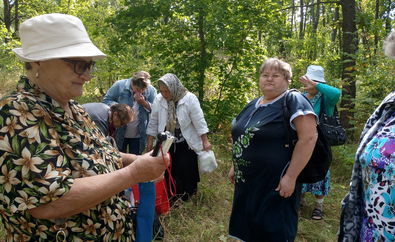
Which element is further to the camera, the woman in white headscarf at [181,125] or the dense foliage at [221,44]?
the dense foliage at [221,44]

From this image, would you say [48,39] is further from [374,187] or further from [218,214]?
[218,214]

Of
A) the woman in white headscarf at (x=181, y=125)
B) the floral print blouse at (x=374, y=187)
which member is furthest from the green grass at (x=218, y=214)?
the floral print blouse at (x=374, y=187)

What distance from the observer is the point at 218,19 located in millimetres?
5258

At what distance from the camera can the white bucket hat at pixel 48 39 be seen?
1.21 m

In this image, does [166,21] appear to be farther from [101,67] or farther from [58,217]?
[58,217]

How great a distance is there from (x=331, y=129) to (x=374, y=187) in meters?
1.97

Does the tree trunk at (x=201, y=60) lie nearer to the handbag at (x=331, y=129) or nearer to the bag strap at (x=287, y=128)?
the handbag at (x=331, y=129)

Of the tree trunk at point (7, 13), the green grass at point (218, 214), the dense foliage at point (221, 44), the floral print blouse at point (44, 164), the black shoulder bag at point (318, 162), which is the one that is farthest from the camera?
the tree trunk at point (7, 13)

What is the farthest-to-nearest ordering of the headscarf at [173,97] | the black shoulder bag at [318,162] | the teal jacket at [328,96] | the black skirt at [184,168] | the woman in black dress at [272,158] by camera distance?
1. the black skirt at [184,168]
2. the headscarf at [173,97]
3. the teal jacket at [328,96]
4. the black shoulder bag at [318,162]
5. the woman in black dress at [272,158]

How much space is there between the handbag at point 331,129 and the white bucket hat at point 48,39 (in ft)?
8.88

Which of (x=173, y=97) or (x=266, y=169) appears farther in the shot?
(x=173, y=97)

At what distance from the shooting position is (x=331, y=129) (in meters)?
3.28

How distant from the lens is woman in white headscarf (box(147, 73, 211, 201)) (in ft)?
12.5

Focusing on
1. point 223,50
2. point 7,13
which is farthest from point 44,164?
point 7,13
